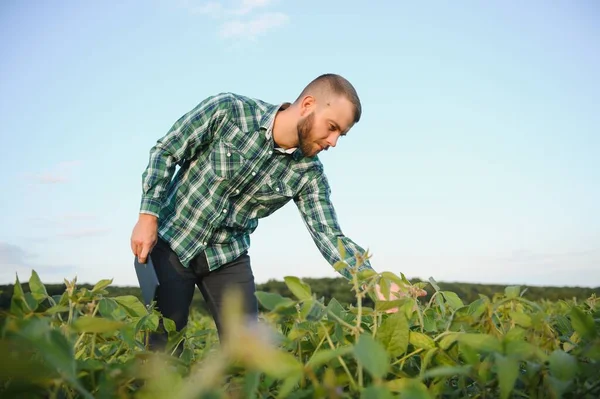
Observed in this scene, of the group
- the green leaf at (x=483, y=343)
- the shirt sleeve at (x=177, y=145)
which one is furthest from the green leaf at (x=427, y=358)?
the shirt sleeve at (x=177, y=145)

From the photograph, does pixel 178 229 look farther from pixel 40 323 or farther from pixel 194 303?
pixel 194 303

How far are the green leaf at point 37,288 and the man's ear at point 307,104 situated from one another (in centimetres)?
257

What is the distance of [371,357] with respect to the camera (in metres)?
0.63

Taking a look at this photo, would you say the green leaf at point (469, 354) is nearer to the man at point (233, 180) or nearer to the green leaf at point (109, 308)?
the green leaf at point (109, 308)

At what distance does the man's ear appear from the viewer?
3418 millimetres

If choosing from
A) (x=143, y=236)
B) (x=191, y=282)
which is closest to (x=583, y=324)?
(x=143, y=236)

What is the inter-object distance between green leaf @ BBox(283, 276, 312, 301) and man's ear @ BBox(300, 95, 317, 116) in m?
2.63

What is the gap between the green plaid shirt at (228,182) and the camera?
3.53 meters

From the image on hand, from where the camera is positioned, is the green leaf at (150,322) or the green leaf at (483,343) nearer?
the green leaf at (483,343)

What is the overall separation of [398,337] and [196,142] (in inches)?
109

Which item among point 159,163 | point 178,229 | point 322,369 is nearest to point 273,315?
point 322,369

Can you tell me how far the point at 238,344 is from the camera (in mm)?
594

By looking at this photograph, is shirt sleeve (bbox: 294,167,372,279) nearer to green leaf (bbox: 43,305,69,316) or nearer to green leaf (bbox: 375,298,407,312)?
green leaf (bbox: 375,298,407,312)

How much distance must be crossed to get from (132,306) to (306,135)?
91.3 inches
